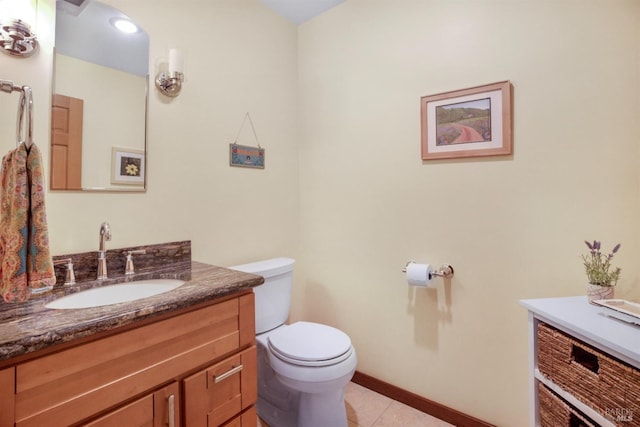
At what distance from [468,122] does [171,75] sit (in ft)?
4.94

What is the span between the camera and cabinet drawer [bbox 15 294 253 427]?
0.67m

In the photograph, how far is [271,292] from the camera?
5.36 feet

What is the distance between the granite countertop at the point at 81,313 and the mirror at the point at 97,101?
0.47m

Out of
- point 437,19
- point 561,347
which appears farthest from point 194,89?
point 561,347

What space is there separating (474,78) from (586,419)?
4.76 feet

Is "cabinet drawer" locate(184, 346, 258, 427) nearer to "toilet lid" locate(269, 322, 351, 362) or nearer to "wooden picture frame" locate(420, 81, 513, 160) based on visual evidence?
"toilet lid" locate(269, 322, 351, 362)

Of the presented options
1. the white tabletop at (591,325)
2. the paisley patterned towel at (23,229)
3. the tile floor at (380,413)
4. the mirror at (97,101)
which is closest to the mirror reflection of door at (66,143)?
the mirror at (97,101)

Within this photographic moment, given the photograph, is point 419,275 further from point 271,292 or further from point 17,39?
point 17,39

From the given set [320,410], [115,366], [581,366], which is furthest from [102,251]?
[581,366]

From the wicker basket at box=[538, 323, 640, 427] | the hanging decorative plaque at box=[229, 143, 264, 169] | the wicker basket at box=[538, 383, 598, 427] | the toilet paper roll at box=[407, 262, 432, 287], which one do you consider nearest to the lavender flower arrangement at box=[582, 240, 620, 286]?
the wicker basket at box=[538, 323, 640, 427]

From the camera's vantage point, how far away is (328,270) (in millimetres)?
2062

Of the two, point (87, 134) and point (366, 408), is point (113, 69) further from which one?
point (366, 408)

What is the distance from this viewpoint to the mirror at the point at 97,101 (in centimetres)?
118

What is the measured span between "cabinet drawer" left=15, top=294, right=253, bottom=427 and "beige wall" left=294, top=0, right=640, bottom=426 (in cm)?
109
